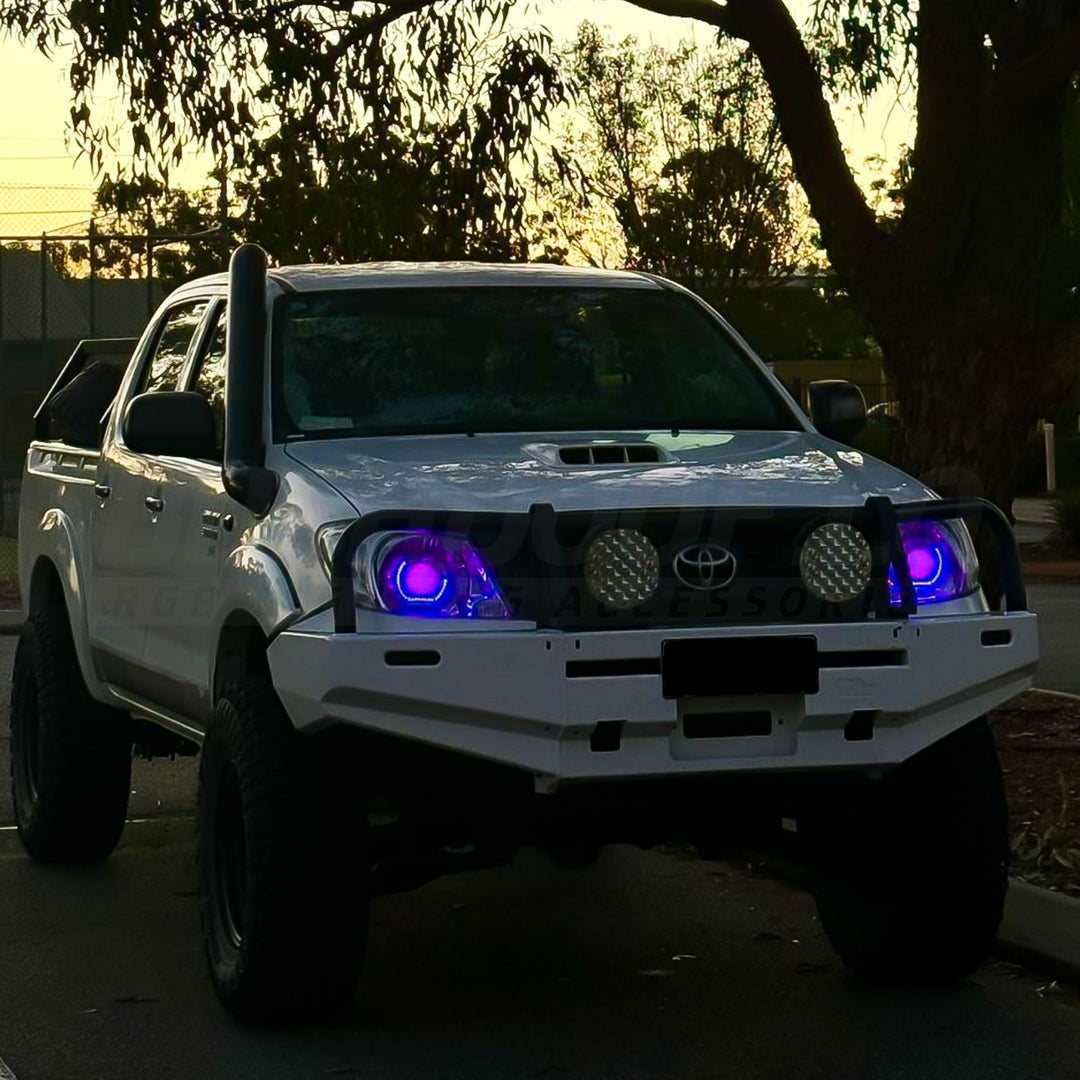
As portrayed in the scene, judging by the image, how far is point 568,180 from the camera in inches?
476

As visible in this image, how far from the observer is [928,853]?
6301 millimetres

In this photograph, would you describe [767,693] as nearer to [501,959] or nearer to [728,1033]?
[728,1033]

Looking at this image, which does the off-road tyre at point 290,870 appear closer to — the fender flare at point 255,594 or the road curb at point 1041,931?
the fender flare at point 255,594

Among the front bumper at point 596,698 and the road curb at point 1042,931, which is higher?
the front bumper at point 596,698

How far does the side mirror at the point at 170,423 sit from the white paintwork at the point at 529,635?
0.18m

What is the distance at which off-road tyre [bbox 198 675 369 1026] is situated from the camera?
5824 mm

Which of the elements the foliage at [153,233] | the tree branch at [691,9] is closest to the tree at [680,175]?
the foliage at [153,233]

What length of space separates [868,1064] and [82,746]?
3653mm

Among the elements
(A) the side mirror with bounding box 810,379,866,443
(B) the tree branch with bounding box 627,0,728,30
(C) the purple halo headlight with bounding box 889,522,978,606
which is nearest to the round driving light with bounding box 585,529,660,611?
(C) the purple halo headlight with bounding box 889,522,978,606

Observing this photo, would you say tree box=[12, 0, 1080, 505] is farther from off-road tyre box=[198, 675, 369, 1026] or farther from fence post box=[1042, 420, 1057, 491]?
fence post box=[1042, 420, 1057, 491]

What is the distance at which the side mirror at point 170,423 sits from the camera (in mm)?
6707

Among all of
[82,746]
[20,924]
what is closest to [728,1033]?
[20,924]

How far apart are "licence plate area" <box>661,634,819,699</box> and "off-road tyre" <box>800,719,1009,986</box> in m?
0.47

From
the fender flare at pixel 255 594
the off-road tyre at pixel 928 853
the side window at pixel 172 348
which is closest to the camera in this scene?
the fender flare at pixel 255 594
